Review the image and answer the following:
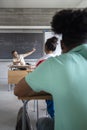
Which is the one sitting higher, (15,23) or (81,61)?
(15,23)

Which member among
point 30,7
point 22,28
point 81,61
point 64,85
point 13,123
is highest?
point 30,7

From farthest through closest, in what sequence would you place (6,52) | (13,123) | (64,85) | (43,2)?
(6,52)
(43,2)
(13,123)
(64,85)

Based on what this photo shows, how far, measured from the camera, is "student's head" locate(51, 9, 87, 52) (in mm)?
1143

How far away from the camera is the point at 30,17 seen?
304 inches

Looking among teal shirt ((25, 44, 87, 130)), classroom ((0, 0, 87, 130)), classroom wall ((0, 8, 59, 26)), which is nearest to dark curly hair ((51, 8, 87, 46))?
teal shirt ((25, 44, 87, 130))

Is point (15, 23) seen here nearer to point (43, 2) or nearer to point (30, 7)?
point (30, 7)

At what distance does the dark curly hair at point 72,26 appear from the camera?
114cm

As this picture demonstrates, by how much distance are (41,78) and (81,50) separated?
23 cm

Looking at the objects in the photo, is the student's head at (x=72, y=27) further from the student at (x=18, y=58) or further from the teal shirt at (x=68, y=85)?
the student at (x=18, y=58)

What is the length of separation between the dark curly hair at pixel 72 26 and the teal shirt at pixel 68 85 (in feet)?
0.35

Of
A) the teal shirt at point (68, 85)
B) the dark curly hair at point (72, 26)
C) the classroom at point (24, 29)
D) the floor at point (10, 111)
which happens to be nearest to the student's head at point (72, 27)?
the dark curly hair at point (72, 26)

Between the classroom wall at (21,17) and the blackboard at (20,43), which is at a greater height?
the classroom wall at (21,17)

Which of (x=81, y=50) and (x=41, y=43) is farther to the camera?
(x=41, y=43)

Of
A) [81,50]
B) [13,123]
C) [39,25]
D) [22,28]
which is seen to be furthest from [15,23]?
[81,50]
